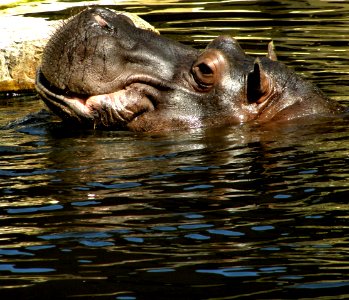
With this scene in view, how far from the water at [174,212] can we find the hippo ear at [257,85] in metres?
0.27

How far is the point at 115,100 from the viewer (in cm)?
842

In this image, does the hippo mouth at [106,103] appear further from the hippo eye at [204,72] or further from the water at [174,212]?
the hippo eye at [204,72]

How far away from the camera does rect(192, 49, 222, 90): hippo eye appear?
333 inches

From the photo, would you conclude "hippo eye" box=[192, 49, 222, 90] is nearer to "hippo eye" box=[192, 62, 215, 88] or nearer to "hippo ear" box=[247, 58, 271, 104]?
"hippo eye" box=[192, 62, 215, 88]

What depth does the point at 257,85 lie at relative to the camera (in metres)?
8.56

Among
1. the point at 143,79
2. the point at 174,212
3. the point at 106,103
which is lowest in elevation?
the point at 174,212

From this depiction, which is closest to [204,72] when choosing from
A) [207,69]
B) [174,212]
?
[207,69]

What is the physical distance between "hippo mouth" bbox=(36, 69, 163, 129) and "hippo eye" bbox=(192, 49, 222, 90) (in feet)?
1.10

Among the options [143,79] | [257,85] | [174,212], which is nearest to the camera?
[174,212]

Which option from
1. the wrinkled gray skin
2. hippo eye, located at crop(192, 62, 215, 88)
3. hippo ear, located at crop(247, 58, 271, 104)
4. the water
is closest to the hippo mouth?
the wrinkled gray skin

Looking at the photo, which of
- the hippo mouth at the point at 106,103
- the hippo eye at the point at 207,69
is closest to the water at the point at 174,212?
the hippo mouth at the point at 106,103

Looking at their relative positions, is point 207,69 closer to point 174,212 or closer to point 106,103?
point 106,103

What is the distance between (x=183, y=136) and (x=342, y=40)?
6.06m

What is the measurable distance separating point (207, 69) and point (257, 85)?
1.47ft
